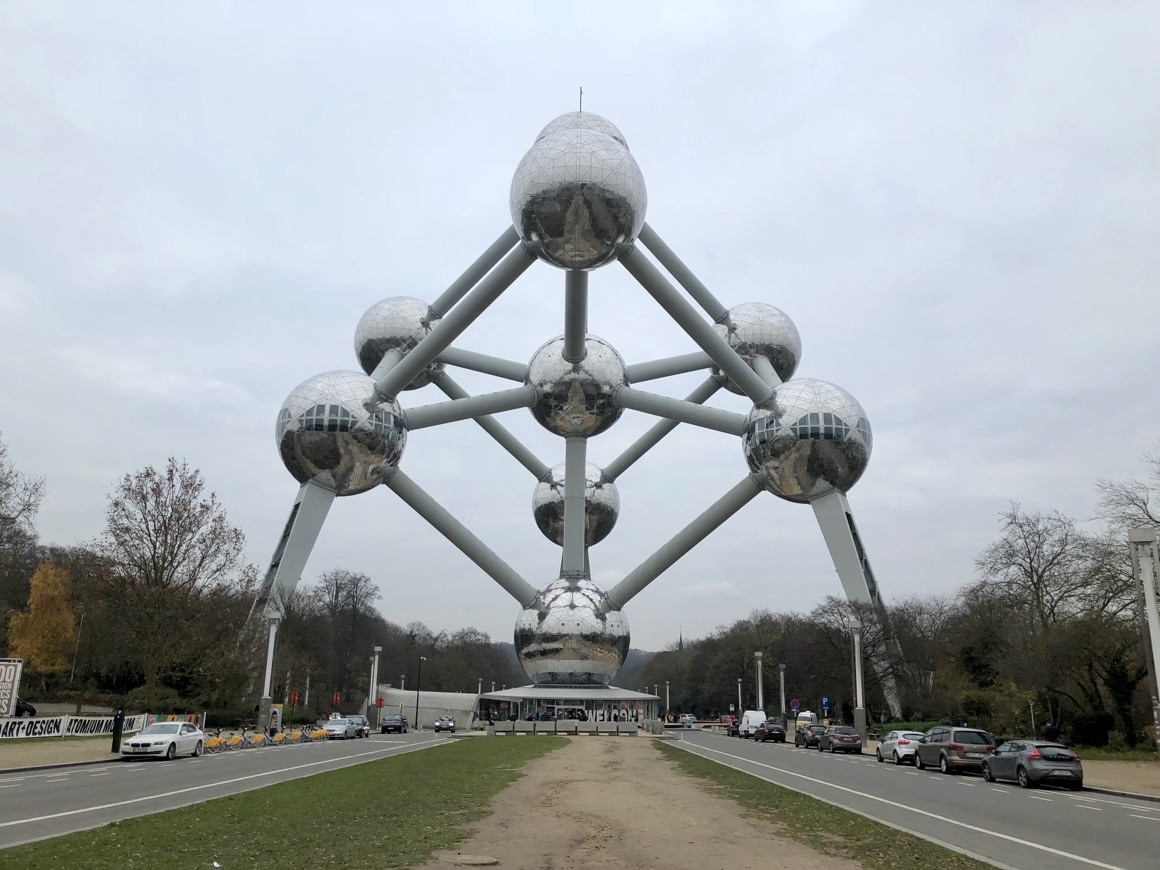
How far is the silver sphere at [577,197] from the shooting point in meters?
18.7

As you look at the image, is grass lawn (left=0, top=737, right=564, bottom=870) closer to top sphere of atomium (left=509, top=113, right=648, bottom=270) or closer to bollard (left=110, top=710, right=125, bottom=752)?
bollard (left=110, top=710, right=125, bottom=752)

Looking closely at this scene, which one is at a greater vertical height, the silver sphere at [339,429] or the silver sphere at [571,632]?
the silver sphere at [339,429]

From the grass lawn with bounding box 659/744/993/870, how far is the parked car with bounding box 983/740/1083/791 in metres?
4.79

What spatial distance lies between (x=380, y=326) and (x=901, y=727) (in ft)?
Result: 68.9

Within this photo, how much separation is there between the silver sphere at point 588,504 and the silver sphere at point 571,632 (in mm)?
3268

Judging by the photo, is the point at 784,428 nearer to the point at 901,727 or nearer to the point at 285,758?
the point at 901,727

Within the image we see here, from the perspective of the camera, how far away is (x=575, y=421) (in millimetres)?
28281

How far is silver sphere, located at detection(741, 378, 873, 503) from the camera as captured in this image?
2473cm

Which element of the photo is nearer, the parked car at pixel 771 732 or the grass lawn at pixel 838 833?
the grass lawn at pixel 838 833

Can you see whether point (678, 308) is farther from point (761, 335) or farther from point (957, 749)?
point (957, 749)

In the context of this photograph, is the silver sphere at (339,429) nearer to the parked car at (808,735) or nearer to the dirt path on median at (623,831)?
the dirt path on median at (623,831)

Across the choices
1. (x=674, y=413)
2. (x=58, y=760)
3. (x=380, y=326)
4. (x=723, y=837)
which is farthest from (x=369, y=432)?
(x=723, y=837)

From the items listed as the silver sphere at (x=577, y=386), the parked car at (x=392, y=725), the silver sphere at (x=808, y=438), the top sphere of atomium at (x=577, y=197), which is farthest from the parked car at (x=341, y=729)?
the top sphere of atomium at (x=577, y=197)

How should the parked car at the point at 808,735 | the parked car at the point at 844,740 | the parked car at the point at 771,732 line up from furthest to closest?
1. the parked car at the point at 771,732
2. the parked car at the point at 808,735
3. the parked car at the point at 844,740
